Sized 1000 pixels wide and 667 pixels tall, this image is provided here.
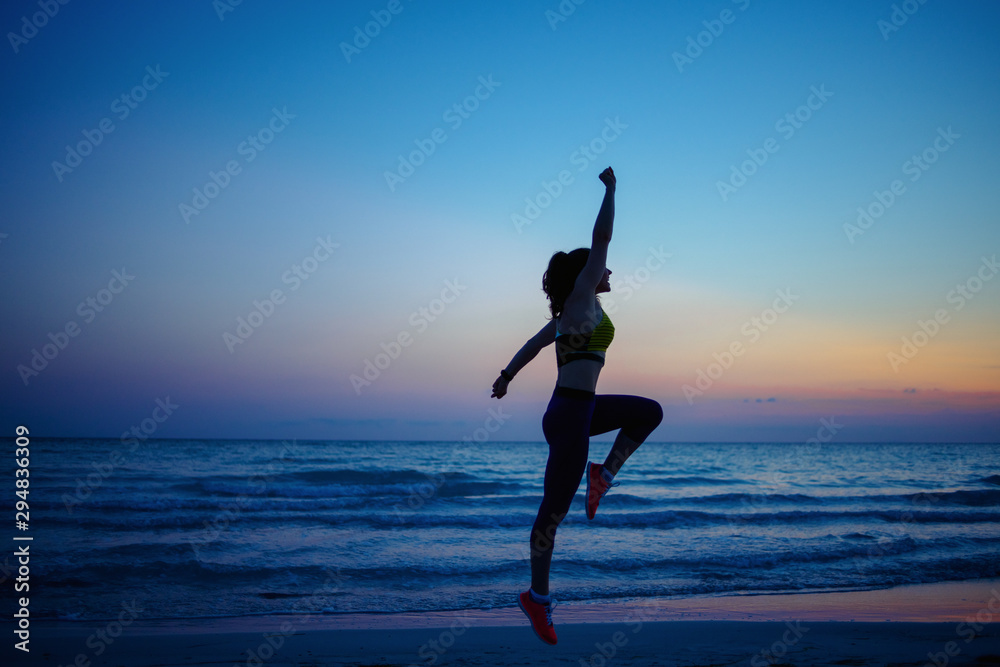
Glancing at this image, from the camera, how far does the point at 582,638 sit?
5.62m

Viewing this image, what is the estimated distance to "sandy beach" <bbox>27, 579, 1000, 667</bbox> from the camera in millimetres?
4926

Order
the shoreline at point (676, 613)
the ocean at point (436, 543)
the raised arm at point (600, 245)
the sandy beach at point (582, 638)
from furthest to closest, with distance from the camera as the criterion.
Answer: the ocean at point (436, 543), the shoreline at point (676, 613), the sandy beach at point (582, 638), the raised arm at point (600, 245)

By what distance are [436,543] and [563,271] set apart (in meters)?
8.85

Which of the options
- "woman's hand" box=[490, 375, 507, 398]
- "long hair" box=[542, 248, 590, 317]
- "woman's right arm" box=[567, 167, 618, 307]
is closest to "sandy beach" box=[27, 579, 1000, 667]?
"woman's hand" box=[490, 375, 507, 398]

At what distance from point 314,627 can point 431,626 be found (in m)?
1.11

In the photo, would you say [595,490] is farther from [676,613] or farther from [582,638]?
[676,613]

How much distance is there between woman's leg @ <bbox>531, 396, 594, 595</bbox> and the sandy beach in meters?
2.47

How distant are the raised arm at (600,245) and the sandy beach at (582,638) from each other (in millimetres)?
3377

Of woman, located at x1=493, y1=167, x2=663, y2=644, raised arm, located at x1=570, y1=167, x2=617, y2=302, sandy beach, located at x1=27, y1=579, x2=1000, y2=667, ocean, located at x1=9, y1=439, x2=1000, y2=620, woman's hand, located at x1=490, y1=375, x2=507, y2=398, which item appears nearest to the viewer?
raised arm, located at x1=570, y1=167, x2=617, y2=302

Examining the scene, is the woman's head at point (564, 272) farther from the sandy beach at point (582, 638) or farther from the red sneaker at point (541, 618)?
the sandy beach at point (582, 638)

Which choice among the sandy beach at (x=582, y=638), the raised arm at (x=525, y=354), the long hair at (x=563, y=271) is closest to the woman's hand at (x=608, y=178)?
the long hair at (x=563, y=271)

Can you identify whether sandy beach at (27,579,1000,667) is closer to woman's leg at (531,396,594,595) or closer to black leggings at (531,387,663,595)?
black leggings at (531,387,663,595)

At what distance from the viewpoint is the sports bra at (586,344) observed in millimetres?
2955

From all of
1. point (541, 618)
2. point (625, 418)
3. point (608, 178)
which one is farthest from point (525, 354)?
point (541, 618)
